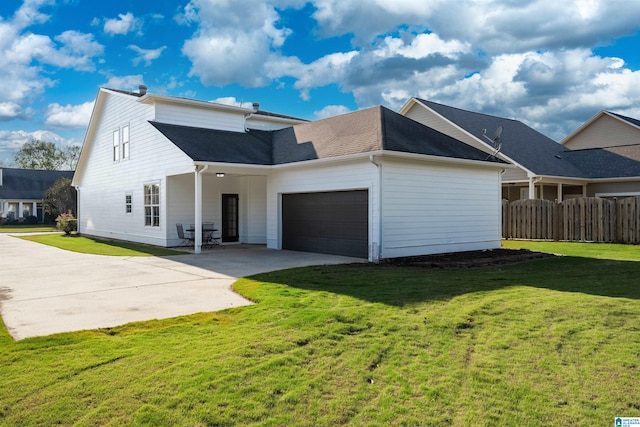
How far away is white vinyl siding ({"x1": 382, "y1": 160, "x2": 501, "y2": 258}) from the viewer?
43.2 feet

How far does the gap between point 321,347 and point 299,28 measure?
18007 millimetres

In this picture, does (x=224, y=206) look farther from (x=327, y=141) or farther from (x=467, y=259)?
(x=467, y=259)

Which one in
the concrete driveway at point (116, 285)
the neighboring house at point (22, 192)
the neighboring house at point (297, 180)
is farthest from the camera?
the neighboring house at point (22, 192)

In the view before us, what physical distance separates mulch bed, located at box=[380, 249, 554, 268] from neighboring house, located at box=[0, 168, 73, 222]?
43.3m

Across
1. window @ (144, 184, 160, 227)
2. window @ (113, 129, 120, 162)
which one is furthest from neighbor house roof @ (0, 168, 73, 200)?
window @ (144, 184, 160, 227)

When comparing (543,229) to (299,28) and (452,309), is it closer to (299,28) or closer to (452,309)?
(299,28)

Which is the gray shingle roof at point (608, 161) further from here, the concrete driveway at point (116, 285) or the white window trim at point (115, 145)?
the white window trim at point (115, 145)

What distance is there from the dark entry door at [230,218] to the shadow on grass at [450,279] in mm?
8721

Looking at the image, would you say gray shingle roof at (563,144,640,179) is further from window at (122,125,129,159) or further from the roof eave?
window at (122,125,129,159)

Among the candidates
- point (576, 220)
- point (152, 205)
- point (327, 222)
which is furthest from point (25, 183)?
point (576, 220)

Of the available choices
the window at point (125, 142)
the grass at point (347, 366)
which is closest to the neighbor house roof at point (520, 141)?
the window at point (125, 142)

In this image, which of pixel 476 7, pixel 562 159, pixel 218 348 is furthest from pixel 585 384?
pixel 562 159

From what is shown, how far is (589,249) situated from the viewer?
642 inches

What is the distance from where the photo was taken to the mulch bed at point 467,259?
39.8ft
